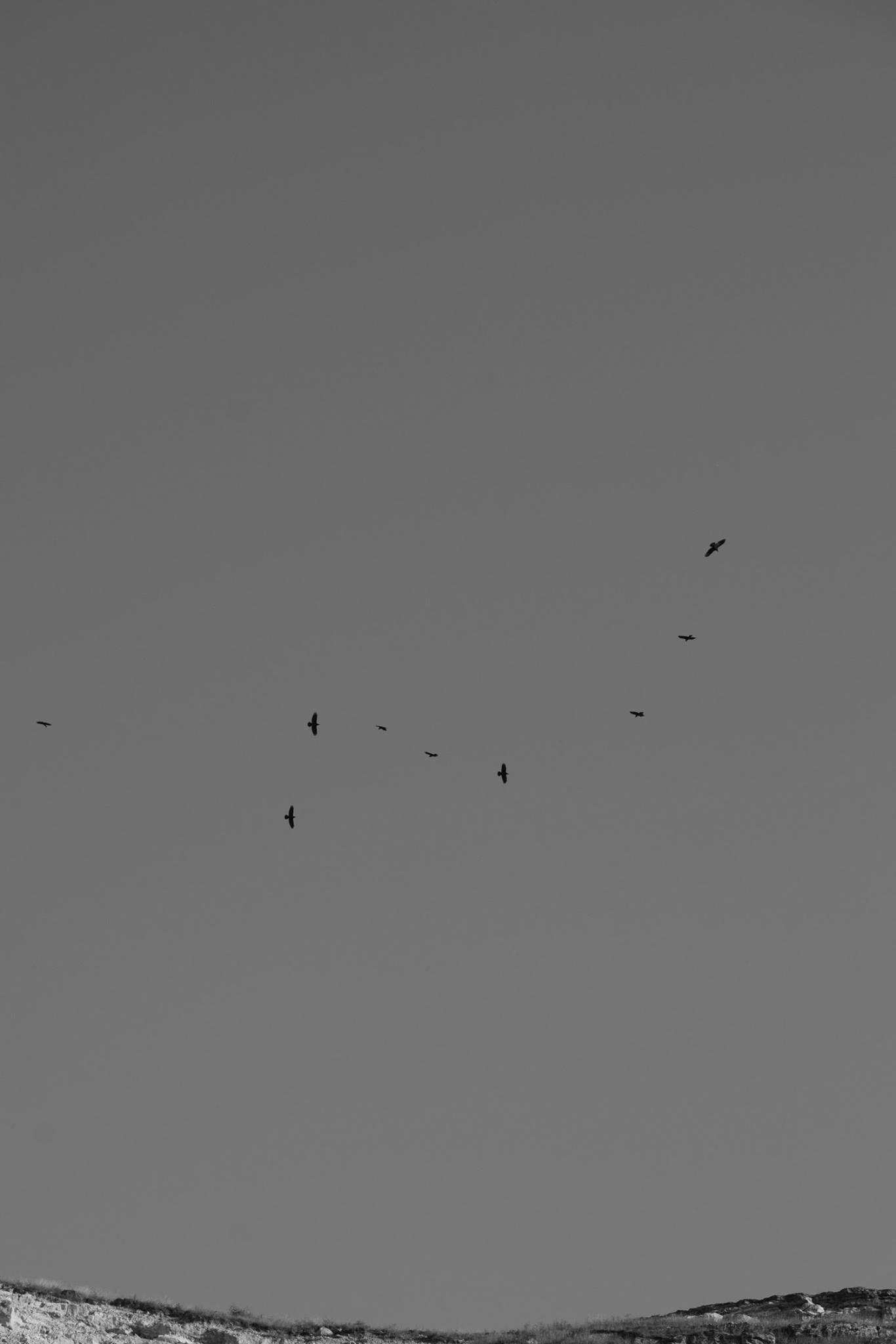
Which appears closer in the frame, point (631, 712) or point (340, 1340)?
point (340, 1340)

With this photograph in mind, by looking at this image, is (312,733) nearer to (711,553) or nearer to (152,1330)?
(711,553)

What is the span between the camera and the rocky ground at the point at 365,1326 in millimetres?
56562

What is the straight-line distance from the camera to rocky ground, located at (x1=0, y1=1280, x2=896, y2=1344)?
56.6 metres

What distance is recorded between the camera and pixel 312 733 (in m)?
77.8

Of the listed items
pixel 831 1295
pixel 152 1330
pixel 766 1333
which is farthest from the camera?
pixel 831 1295

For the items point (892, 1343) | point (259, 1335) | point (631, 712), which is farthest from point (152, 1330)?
point (631, 712)

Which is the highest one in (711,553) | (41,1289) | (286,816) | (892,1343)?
(711,553)

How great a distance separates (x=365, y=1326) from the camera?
6341 centimetres

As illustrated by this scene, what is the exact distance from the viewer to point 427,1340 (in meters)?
63.1

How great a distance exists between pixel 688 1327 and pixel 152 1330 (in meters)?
16.2

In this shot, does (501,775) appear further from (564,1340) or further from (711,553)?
(564,1340)

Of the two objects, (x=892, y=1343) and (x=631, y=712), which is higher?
(x=631, y=712)

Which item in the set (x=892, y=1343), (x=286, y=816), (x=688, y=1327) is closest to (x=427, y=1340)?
(x=688, y=1327)

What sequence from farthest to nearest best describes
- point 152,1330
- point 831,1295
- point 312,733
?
1. point 312,733
2. point 831,1295
3. point 152,1330
